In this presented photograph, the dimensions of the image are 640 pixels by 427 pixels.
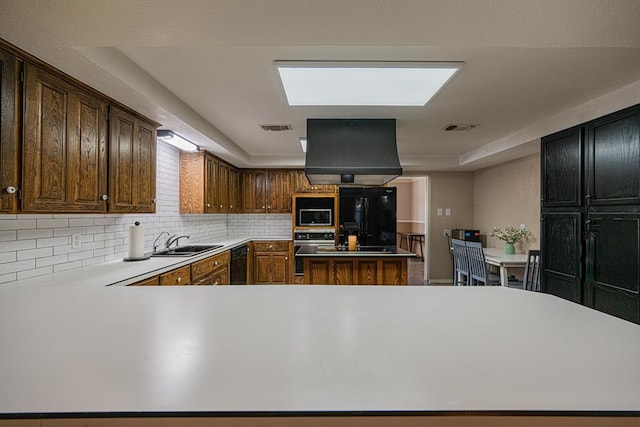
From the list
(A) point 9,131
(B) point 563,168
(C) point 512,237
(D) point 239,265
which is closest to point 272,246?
(D) point 239,265

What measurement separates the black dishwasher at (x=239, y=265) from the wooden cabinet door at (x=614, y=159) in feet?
12.9

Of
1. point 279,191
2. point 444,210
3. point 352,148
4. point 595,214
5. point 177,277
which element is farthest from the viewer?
point 444,210

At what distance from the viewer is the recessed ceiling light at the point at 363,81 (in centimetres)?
214

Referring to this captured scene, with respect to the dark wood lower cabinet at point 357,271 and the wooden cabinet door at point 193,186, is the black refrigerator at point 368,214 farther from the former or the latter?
the wooden cabinet door at point 193,186

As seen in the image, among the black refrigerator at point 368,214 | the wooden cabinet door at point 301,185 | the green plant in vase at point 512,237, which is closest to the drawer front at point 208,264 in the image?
the wooden cabinet door at point 301,185

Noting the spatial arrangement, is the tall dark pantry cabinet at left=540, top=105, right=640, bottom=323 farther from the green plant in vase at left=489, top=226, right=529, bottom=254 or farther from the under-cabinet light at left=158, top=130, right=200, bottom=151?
the under-cabinet light at left=158, top=130, right=200, bottom=151

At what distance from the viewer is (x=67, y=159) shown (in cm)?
204

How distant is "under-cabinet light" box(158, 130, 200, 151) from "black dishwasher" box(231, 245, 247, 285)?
4.76 ft

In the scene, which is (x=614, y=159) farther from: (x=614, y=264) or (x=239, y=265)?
(x=239, y=265)

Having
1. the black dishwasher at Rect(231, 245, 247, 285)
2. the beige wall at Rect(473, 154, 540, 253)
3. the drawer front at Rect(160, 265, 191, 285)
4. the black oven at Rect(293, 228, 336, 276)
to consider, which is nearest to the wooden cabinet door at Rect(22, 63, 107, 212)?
the drawer front at Rect(160, 265, 191, 285)

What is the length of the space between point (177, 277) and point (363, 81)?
2186 mm

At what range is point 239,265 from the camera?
16.1 feet

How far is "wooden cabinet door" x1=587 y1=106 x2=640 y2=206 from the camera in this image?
7.79 ft

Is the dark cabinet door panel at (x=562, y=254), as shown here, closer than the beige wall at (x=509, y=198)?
Yes
